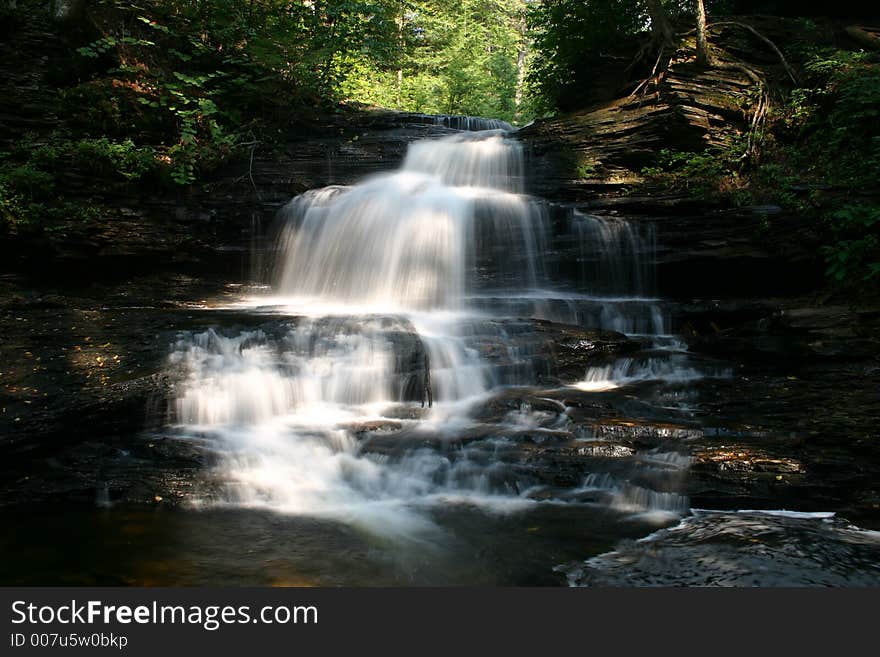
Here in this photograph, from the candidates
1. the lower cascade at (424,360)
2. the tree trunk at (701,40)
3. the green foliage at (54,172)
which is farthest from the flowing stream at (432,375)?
the tree trunk at (701,40)

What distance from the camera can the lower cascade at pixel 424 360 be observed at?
489 centimetres

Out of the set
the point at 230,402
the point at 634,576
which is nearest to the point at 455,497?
the point at 634,576

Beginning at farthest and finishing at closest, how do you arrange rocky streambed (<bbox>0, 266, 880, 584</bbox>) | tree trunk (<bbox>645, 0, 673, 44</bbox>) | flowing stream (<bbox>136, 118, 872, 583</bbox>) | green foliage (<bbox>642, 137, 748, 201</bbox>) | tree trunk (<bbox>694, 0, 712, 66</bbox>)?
tree trunk (<bbox>645, 0, 673, 44</bbox>) → tree trunk (<bbox>694, 0, 712, 66</bbox>) → green foliage (<bbox>642, 137, 748, 201</bbox>) → flowing stream (<bbox>136, 118, 872, 583</bbox>) → rocky streambed (<bbox>0, 266, 880, 584</bbox>)

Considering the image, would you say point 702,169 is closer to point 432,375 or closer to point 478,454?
point 432,375

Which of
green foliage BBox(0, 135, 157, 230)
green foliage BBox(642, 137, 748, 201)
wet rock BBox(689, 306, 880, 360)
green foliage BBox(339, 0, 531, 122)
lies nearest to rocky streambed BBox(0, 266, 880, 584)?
wet rock BBox(689, 306, 880, 360)

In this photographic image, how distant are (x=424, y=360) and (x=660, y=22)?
9.48 metres

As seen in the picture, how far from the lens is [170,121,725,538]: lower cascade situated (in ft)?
16.0

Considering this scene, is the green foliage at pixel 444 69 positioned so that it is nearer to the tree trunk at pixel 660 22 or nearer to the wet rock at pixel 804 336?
the tree trunk at pixel 660 22

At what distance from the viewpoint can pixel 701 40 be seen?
36.2 ft

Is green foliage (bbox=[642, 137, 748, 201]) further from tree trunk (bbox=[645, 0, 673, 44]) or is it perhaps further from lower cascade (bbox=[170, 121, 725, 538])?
tree trunk (bbox=[645, 0, 673, 44])

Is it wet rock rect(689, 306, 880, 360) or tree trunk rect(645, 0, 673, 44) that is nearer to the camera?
wet rock rect(689, 306, 880, 360)

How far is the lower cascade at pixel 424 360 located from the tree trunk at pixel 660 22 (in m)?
3.91

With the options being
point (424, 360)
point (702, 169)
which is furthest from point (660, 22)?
point (424, 360)

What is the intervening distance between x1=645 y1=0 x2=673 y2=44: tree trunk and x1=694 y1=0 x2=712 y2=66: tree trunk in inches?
22.7
